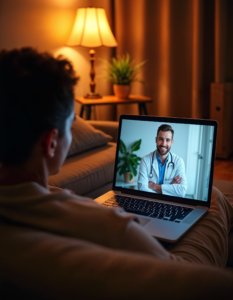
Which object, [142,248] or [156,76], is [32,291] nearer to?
[142,248]

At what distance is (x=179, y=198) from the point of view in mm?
1154

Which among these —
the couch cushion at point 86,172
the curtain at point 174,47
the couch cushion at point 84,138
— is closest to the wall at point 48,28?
the curtain at point 174,47

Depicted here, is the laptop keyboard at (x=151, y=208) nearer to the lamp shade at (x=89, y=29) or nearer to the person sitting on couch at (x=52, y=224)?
the person sitting on couch at (x=52, y=224)

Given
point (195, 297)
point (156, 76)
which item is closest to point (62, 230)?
point (195, 297)

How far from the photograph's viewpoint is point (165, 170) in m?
1.17

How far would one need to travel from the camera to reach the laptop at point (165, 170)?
3.65 feet

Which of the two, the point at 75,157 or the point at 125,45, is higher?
the point at 125,45

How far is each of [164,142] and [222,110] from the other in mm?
2323

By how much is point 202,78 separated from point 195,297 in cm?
341

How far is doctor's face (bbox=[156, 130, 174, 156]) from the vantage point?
3.90 ft

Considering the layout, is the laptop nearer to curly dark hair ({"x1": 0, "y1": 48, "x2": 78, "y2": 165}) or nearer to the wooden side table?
curly dark hair ({"x1": 0, "y1": 48, "x2": 78, "y2": 165})

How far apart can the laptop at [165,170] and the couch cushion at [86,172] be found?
1.86ft

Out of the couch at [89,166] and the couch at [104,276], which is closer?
the couch at [104,276]

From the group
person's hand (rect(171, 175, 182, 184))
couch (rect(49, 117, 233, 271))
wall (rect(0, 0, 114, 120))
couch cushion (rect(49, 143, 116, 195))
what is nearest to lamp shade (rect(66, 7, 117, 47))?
wall (rect(0, 0, 114, 120))
